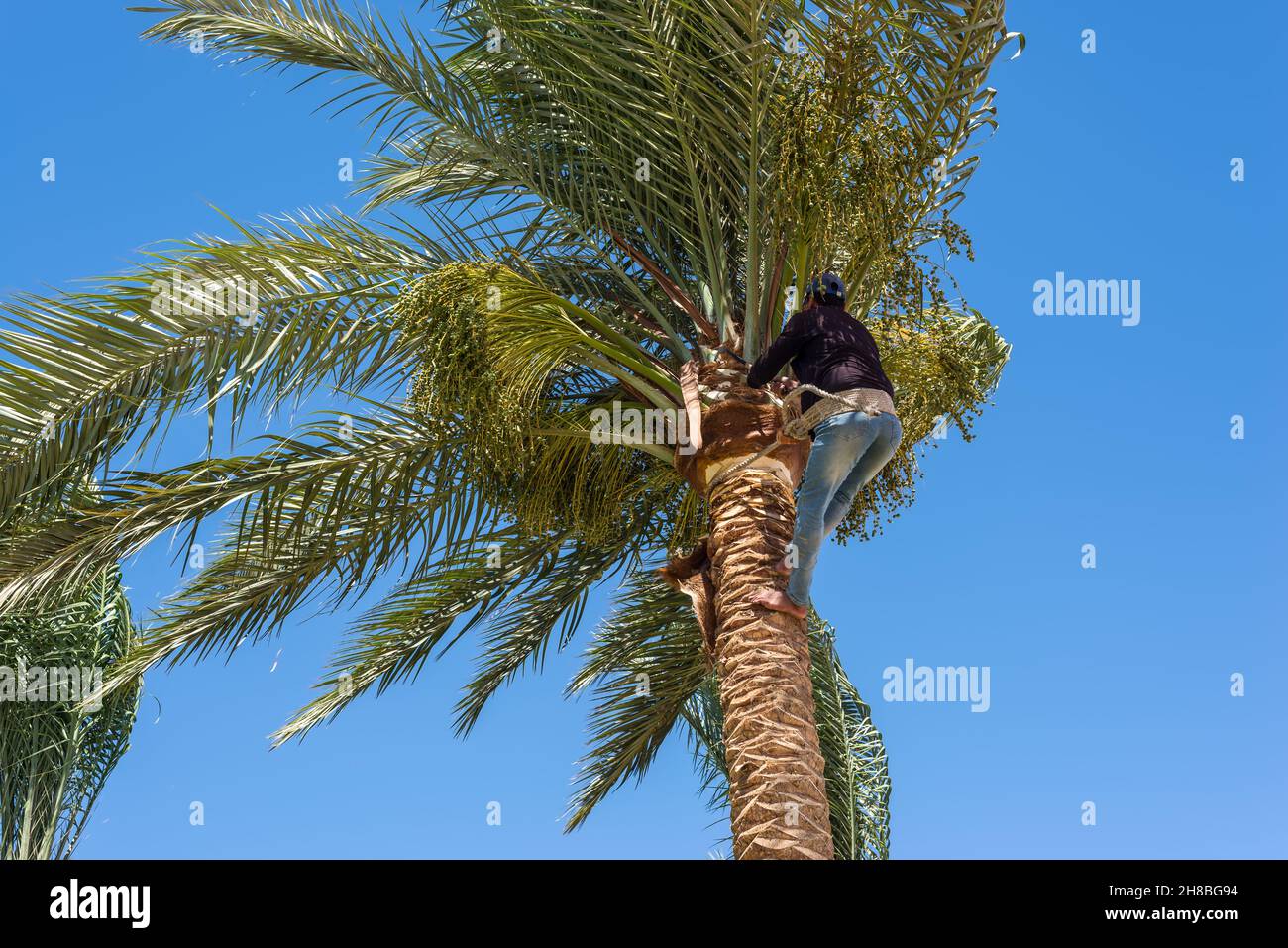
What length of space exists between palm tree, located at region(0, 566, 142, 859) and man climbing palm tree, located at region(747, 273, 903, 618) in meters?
8.92

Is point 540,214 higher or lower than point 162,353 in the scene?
higher

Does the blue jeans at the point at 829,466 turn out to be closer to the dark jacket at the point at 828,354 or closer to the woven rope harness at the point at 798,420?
the woven rope harness at the point at 798,420

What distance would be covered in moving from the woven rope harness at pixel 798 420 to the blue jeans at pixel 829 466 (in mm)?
68

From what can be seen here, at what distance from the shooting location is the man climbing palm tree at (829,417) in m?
7.46

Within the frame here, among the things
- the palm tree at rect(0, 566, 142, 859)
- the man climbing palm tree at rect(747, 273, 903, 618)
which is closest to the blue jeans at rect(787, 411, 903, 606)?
the man climbing palm tree at rect(747, 273, 903, 618)

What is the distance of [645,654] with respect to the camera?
1127 cm

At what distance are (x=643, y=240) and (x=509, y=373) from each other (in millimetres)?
2748

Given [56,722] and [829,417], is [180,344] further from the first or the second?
[56,722]

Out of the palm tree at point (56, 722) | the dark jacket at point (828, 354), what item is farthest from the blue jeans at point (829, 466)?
the palm tree at point (56, 722)

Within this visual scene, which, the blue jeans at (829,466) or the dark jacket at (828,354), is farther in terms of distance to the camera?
the dark jacket at (828,354)
